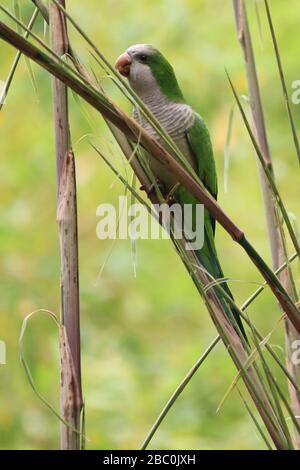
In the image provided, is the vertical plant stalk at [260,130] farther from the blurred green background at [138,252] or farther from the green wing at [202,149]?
the blurred green background at [138,252]

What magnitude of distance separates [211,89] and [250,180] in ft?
1.08

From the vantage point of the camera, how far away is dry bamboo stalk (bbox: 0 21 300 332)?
0.61 meters

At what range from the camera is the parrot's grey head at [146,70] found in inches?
66.8

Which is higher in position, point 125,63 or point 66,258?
point 125,63

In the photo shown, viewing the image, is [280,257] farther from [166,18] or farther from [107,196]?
[166,18]

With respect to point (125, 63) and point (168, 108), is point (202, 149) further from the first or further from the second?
point (125, 63)

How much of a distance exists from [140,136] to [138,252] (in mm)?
1882

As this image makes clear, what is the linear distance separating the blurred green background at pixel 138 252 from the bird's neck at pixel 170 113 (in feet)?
1.64

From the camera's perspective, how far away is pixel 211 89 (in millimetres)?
2592

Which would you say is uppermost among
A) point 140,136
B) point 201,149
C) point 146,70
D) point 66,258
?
point 146,70

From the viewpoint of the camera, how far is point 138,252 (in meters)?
2.53

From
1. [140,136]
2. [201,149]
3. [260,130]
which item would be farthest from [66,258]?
[201,149]
